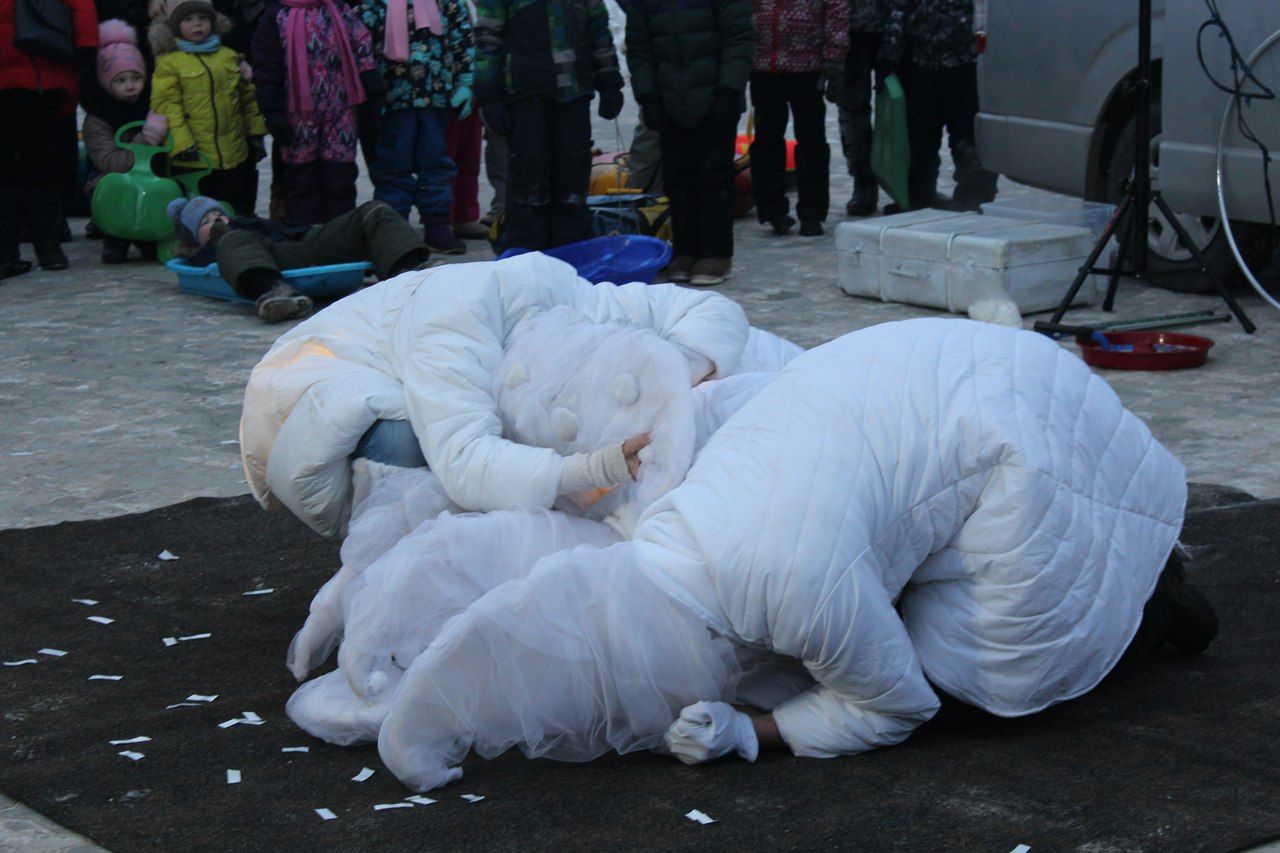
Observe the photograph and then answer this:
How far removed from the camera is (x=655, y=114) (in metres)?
7.16

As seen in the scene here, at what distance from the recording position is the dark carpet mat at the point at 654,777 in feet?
7.61

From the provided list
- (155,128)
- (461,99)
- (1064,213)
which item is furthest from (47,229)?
(1064,213)

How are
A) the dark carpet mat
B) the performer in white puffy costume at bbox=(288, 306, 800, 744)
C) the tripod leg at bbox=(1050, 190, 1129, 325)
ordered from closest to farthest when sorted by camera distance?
1. the dark carpet mat
2. the performer in white puffy costume at bbox=(288, 306, 800, 744)
3. the tripod leg at bbox=(1050, 190, 1129, 325)

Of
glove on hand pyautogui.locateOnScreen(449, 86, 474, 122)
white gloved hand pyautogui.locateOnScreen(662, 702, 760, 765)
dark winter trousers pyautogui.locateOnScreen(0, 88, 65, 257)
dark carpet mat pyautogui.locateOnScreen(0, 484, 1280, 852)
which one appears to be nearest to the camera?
dark carpet mat pyautogui.locateOnScreen(0, 484, 1280, 852)

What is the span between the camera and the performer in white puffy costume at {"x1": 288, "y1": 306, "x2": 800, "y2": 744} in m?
2.79

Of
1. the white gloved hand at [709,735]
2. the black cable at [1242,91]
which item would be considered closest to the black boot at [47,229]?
the black cable at [1242,91]

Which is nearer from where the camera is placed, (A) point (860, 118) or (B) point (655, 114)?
(B) point (655, 114)

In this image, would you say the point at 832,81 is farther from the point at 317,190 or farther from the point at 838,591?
the point at 838,591

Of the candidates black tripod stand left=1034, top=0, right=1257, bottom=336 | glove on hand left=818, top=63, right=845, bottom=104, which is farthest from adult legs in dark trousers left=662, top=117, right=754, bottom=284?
black tripod stand left=1034, top=0, right=1257, bottom=336

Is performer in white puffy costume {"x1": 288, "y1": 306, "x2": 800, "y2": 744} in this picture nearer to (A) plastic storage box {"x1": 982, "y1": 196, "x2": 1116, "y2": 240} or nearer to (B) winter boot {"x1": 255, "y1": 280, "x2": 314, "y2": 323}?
(B) winter boot {"x1": 255, "y1": 280, "x2": 314, "y2": 323}

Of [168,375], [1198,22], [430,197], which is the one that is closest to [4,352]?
[168,375]

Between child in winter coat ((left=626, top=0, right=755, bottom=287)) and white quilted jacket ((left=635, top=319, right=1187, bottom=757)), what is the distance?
451 centimetres

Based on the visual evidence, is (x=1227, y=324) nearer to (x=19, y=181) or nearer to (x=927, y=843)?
(x=927, y=843)

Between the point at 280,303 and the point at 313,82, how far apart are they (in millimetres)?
1354
